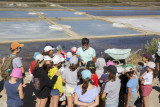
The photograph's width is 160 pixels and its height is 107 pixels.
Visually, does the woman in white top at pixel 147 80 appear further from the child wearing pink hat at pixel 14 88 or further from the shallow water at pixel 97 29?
the shallow water at pixel 97 29

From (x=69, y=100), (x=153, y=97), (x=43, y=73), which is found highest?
(x=43, y=73)

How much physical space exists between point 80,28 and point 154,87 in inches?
361

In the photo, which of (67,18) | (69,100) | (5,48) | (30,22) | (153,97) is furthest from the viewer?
(67,18)

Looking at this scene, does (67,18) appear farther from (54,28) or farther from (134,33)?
(134,33)

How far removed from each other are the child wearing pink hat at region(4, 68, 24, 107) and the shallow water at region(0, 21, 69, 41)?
7859mm

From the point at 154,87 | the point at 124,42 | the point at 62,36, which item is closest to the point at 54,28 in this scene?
the point at 62,36

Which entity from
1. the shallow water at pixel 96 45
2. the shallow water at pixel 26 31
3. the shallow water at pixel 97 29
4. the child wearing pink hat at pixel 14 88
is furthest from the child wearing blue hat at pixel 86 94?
the shallow water at pixel 97 29

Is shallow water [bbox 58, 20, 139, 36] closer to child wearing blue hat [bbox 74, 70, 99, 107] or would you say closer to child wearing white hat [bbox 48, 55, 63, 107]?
child wearing white hat [bbox 48, 55, 63, 107]

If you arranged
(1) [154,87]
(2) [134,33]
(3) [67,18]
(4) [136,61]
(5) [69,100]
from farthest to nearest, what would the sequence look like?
1. (3) [67,18]
2. (2) [134,33]
3. (4) [136,61]
4. (1) [154,87]
5. (5) [69,100]

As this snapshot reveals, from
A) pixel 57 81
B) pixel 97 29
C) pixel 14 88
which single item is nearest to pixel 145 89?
pixel 57 81

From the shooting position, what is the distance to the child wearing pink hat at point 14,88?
383 centimetres

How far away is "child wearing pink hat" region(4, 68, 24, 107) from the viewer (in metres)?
3.83

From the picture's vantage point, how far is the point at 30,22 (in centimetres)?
1569

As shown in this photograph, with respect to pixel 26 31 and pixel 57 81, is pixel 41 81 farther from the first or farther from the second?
pixel 26 31
